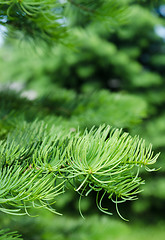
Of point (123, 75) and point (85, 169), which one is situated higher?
point (85, 169)

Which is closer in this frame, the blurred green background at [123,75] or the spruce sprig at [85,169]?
the spruce sprig at [85,169]

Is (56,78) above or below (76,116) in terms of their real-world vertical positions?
below

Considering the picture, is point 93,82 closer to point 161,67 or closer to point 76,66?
point 76,66

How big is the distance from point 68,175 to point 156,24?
2.58 meters

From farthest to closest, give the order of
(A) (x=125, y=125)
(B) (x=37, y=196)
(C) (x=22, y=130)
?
(A) (x=125, y=125) → (C) (x=22, y=130) → (B) (x=37, y=196)

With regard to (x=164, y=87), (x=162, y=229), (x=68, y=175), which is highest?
(x=68, y=175)

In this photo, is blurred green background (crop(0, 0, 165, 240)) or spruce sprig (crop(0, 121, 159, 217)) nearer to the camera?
spruce sprig (crop(0, 121, 159, 217))

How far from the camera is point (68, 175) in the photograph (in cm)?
29

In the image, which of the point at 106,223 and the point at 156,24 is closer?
the point at 106,223

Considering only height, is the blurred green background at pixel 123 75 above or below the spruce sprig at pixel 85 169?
below

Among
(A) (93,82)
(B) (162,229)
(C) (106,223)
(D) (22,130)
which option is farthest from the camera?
(B) (162,229)

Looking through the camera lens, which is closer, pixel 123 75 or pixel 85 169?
pixel 85 169

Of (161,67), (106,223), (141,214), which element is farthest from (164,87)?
(106,223)

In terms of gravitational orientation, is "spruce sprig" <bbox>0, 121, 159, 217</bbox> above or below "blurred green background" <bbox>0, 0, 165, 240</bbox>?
above
